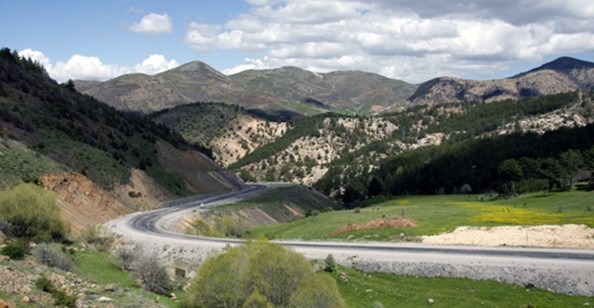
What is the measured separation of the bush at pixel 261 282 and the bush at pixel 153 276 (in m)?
8.69

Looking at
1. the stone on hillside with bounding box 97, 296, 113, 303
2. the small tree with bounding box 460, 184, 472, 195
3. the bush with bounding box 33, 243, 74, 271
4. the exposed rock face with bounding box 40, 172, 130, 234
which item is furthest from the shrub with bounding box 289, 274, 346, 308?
the small tree with bounding box 460, 184, 472, 195

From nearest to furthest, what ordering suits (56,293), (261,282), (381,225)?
(261,282) < (56,293) < (381,225)

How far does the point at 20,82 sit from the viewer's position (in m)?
80.3

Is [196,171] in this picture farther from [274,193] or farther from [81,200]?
[81,200]

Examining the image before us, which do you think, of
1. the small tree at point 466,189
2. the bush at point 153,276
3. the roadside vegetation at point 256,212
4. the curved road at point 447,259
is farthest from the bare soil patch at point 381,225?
the small tree at point 466,189

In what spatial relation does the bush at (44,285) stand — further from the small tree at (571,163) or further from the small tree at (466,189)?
the small tree at (466,189)

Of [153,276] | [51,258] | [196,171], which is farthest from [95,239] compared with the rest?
[196,171]

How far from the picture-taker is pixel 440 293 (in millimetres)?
28938

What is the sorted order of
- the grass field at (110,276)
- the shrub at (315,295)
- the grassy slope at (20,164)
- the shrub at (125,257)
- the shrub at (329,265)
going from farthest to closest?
the grassy slope at (20,164) → the shrub at (125,257) → the shrub at (329,265) → the grass field at (110,276) → the shrub at (315,295)

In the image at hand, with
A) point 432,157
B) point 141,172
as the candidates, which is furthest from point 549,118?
point 141,172

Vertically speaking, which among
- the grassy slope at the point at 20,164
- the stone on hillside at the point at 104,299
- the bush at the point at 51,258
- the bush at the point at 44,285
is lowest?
the stone on hillside at the point at 104,299

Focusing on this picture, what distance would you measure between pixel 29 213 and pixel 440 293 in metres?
26.4

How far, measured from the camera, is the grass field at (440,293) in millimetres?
27203

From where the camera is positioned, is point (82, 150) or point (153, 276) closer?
point (153, 276)
